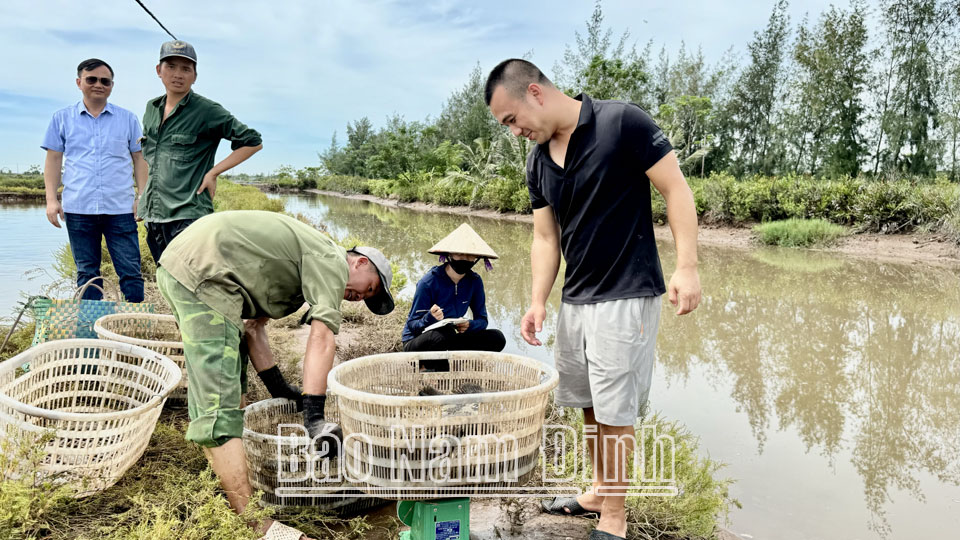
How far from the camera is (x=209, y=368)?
2164 millimetres

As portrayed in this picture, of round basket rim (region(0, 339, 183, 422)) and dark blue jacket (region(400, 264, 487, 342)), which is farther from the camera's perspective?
dark blue jacket (region(400, 264, 487, 342))

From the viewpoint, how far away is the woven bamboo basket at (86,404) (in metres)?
2.10

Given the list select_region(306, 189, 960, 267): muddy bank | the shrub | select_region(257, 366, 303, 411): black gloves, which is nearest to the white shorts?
select_region(257, 366, 303, 411): black gloves

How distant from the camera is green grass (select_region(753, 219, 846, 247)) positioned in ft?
40.6

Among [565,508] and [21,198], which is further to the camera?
[21,198]

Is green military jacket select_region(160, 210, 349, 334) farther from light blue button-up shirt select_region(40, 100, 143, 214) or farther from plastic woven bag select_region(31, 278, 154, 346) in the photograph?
light blue button-up shirt select_region(40, 100, 143, 214)

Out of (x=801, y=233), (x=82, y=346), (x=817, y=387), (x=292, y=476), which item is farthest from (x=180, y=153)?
(x=801, y=233)

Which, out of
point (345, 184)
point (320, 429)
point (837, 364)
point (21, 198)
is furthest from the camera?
point (345, 184)

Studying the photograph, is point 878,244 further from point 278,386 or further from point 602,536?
point 278,386

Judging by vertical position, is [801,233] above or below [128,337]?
above

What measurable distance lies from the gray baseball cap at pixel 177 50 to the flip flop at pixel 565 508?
2.86 meters

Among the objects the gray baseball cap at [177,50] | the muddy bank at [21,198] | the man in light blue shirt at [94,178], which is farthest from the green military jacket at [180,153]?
the muddy bank at [21,198]

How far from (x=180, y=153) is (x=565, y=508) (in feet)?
8.88

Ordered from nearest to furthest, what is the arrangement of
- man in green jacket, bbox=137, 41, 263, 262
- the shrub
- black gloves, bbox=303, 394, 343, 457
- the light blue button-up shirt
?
black gloves, bbox=303, 394, 343, 457 → man in green jacket, bbox=137, 41, 263, 262 → the light blue button-up shirt → the shrub
